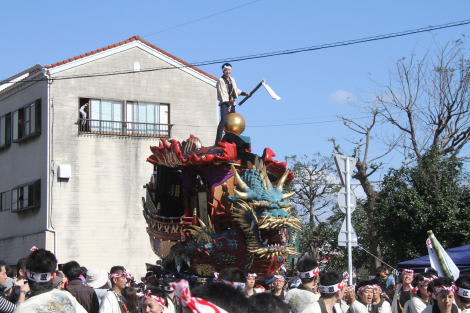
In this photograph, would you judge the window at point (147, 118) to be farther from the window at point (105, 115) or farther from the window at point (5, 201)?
the window at point (5, 201)

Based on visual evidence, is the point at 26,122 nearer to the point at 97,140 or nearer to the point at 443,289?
the point at 97,140

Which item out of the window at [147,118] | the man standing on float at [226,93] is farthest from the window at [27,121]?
the man standing on float at [226,93]

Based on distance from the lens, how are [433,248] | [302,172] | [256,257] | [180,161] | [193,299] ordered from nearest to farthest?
[193,299]
[433,248]
[256,257]
[180,161]
[302,172]

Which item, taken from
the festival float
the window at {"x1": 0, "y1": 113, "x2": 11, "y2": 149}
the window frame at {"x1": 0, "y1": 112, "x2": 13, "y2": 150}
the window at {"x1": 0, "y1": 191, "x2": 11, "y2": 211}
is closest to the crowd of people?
the festival float

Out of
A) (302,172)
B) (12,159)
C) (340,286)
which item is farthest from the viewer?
(302,172)

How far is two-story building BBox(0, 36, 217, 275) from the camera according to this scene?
3106cm

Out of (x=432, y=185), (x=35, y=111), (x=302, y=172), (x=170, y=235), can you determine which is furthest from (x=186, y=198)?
(x=302, y=172)

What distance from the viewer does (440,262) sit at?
46.0 ft

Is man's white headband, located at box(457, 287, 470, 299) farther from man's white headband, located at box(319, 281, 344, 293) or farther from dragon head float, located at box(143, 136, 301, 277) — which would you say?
dragon head float, located at box(143, 136, 301, 277)

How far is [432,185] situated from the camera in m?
23.6

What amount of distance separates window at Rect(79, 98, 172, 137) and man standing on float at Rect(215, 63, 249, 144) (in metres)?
14.8

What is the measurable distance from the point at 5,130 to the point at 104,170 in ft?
20.4

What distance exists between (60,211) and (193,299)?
90.1 feet

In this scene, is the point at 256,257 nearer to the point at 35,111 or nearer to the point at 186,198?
the point at 186,198
